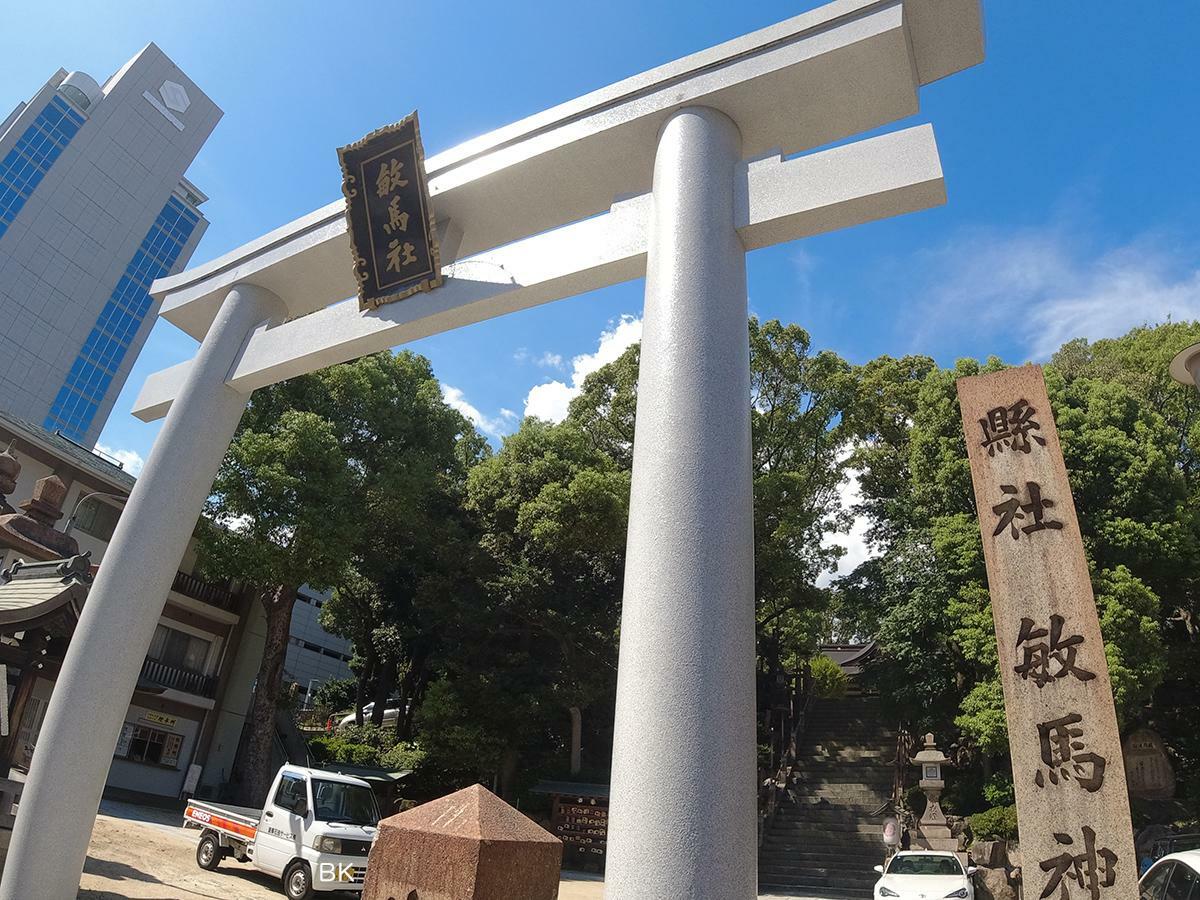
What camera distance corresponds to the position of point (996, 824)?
14078mm

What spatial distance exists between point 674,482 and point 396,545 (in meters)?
17.6

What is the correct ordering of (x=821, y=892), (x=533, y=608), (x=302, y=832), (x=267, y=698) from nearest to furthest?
(x=302, y=832) < (x=821, y=892) < (x=267, y=698) < (x=533, y=608)

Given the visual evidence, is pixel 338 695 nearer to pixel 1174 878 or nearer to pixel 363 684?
pixel 363 684

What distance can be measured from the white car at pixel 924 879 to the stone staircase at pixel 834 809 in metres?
3.71

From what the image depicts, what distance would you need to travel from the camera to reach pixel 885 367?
72.3 feet

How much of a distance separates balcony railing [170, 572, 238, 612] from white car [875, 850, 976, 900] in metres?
15.7

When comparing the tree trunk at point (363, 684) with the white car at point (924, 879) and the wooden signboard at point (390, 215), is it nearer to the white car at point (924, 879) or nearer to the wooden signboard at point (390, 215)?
the white car at point (924, 879)

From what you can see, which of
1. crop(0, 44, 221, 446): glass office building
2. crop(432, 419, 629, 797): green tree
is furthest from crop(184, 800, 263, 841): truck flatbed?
crop(0, 44, 221, 446): glass office building

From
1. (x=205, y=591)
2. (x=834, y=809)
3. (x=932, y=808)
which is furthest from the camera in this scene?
(x=205, y=591)

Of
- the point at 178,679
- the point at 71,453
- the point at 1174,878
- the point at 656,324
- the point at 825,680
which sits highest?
the point at 71,453

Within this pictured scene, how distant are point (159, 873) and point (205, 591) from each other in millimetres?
11712

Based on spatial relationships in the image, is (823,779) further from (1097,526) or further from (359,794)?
(359,794)

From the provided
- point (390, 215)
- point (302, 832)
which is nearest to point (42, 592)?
point (302, 832)

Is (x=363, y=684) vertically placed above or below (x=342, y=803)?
above
